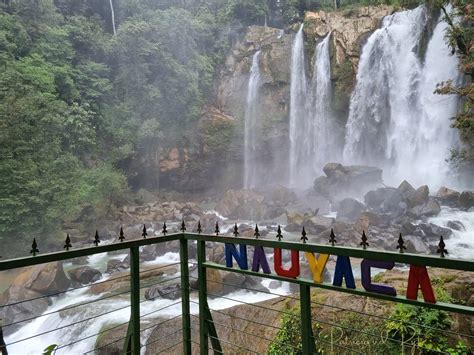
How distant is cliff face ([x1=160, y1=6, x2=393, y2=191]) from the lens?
1037 inches

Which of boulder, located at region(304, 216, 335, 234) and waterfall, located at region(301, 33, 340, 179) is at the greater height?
waterfall, located at region(301, 33, 340, 179)

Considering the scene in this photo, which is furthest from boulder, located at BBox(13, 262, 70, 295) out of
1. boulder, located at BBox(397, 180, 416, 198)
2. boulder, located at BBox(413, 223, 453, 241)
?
boulder, located at BBox(397, 180, 416, 198)

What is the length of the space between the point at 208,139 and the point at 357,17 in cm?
1295

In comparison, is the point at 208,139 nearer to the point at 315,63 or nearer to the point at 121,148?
the point at 121,148

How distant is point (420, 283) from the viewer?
1.87 m

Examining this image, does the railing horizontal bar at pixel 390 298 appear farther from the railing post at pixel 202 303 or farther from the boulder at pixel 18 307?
the boulder at pixel 18 307

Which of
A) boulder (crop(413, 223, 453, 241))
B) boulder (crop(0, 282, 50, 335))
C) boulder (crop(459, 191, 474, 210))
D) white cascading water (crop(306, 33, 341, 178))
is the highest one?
white cascading water (crop(306, 33, 341, 178))

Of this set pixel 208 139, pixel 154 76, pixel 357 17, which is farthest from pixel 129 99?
pixel 357 17

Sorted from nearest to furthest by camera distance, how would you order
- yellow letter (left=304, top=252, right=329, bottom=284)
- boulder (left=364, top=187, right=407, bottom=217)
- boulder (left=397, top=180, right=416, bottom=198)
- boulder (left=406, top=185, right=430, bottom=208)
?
yellow letter (left=304, top=252, right=329, bottom=284), boulder (left=406, top=185, right=430, bottom=208), boulder (left=364, top=187, right=407, bottom=217), boulder (left=397, top=180, right=416, bottom=198)

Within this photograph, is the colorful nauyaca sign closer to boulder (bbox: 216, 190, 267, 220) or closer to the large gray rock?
boulder (bbox: 216, 190, 267, 220)

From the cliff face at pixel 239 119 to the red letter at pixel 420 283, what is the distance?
23744mm

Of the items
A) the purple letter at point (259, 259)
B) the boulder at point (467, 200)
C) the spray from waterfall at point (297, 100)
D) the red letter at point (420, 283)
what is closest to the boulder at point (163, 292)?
the purple letter at point (259, 259)

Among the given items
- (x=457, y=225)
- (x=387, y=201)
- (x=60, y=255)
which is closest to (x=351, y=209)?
(x=387, y=201)

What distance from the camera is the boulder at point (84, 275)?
1163 cm
